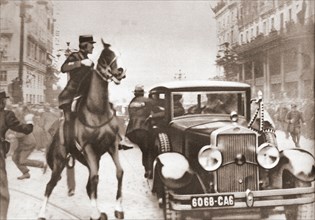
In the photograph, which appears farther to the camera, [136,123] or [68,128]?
[136,123]

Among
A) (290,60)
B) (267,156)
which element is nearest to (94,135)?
(267,156)

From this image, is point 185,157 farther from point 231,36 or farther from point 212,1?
Answer: point 212,1

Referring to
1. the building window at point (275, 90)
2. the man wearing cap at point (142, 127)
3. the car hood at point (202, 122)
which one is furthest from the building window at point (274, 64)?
the man wearing cap at point (142, 127)

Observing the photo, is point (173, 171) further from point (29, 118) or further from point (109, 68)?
point (29, 118)

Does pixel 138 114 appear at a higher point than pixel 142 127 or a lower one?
higher

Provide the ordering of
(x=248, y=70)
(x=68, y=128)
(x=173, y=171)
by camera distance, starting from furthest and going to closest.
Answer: (x=248, y=70)
(x=68, y=128)
(x=173, y=171)

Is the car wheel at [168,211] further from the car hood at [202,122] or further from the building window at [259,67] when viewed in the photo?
the building window at [259,67]
